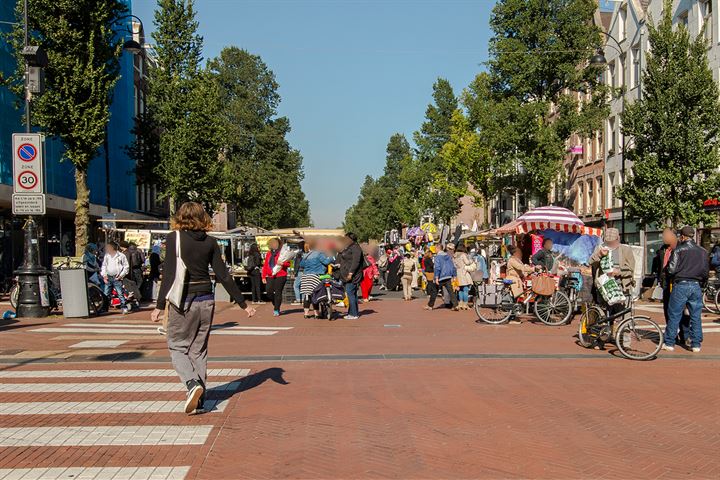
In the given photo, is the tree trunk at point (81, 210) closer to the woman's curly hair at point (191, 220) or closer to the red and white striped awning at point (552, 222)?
the red and white striped awning at point (552, 222)

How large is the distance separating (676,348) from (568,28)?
27.2m

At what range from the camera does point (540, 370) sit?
30.1ft

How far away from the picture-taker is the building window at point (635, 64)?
3944 cm

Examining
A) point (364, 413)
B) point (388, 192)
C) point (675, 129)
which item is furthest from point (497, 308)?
point (388, 192)

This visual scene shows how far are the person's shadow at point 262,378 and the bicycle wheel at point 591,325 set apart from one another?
473cm

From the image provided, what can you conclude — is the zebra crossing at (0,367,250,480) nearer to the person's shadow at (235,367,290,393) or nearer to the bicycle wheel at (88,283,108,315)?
the person's shadow at (235,367,290,393)

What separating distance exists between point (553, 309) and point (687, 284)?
4468 mm

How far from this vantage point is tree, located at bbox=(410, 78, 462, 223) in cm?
6019

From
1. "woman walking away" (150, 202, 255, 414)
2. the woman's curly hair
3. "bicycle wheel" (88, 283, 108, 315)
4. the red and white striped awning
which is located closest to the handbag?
"woman walking away" (150, 202, 255, 414)


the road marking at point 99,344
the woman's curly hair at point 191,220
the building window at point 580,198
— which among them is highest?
the building window at point 580,198

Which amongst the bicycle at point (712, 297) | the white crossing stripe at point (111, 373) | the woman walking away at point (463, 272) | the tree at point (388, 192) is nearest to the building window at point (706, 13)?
the bicycle at point (712, 297)

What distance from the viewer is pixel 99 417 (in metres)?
6.57

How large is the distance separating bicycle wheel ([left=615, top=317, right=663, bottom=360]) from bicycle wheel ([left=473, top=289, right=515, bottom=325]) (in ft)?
15.5

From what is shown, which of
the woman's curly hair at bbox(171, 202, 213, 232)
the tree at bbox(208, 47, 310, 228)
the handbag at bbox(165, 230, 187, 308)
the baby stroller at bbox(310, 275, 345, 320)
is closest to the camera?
the handbag at bbox(165, 230, 187, 308)
